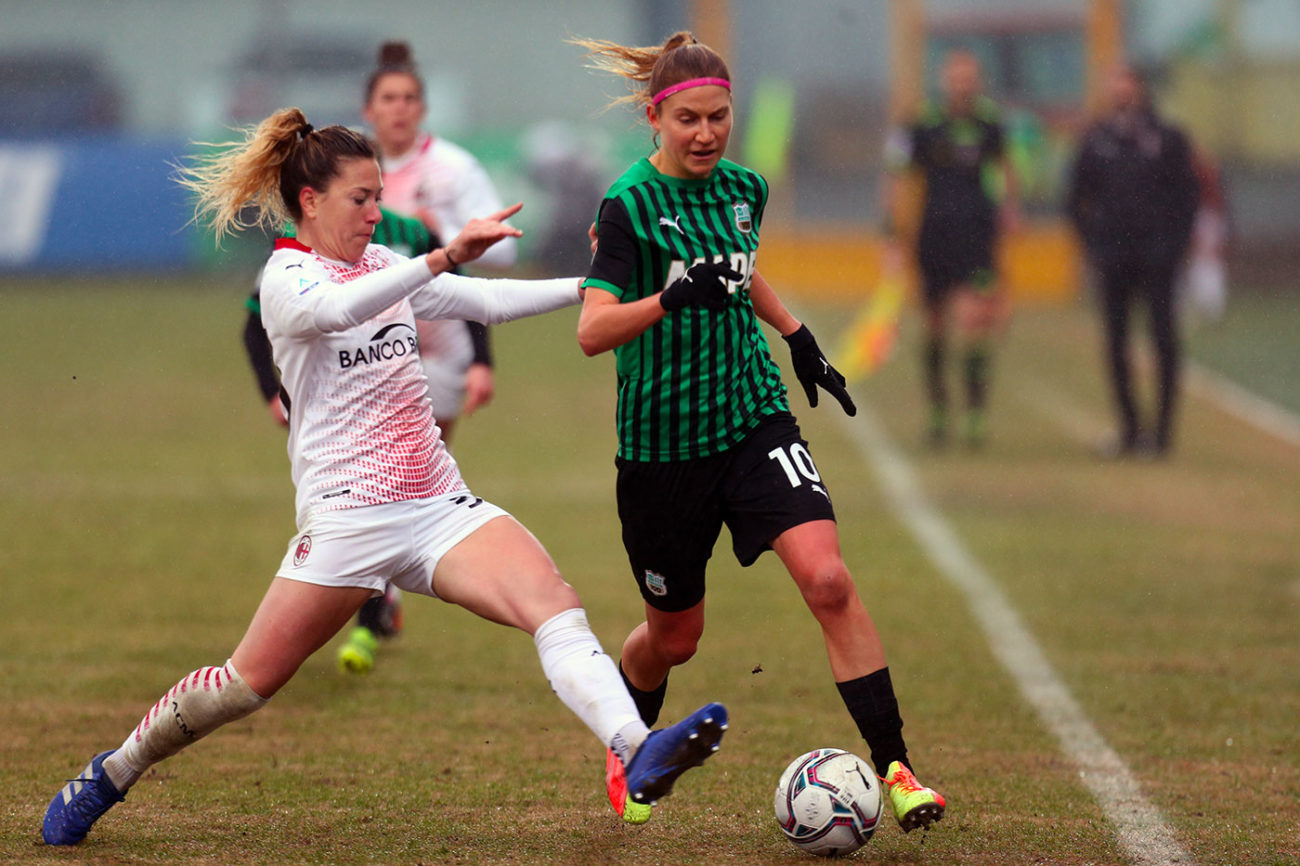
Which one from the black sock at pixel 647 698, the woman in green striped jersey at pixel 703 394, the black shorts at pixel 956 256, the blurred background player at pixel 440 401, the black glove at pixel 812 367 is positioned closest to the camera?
the woman in green striped jersey at pixel 703 394

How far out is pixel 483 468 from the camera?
11.8 m

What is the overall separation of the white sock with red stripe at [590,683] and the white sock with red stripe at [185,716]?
2.44 feet

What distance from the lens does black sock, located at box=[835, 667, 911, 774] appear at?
4.25m

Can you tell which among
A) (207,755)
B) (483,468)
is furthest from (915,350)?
(207,755)

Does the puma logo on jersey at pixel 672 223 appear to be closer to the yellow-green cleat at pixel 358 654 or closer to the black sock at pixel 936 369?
the yellow-green cleat at pixel 358 654

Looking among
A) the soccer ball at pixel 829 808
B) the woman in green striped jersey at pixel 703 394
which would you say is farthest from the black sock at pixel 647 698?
the soccer ball at pixel 829 808

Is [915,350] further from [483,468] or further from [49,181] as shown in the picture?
[49,181]

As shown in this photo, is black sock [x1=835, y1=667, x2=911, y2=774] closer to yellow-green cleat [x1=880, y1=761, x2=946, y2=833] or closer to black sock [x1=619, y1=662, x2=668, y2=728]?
yellow-green cleat [x1=880, y1=761, x2=946, y2=833]

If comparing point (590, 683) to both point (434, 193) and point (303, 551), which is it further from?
point (434, 193)

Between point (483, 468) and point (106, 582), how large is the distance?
13.1ft

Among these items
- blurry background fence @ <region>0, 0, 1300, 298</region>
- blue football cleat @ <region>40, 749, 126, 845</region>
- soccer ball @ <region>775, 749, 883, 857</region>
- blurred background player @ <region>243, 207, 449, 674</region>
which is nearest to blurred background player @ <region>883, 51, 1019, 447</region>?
blurred background player @ <region>243, 207, 449, 674</region>

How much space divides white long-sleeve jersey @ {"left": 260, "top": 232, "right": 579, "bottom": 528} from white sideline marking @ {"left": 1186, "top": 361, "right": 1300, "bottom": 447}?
10.0 m

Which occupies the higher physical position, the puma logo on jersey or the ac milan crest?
the puma logo on jersey

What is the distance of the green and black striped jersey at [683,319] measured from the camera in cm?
426
